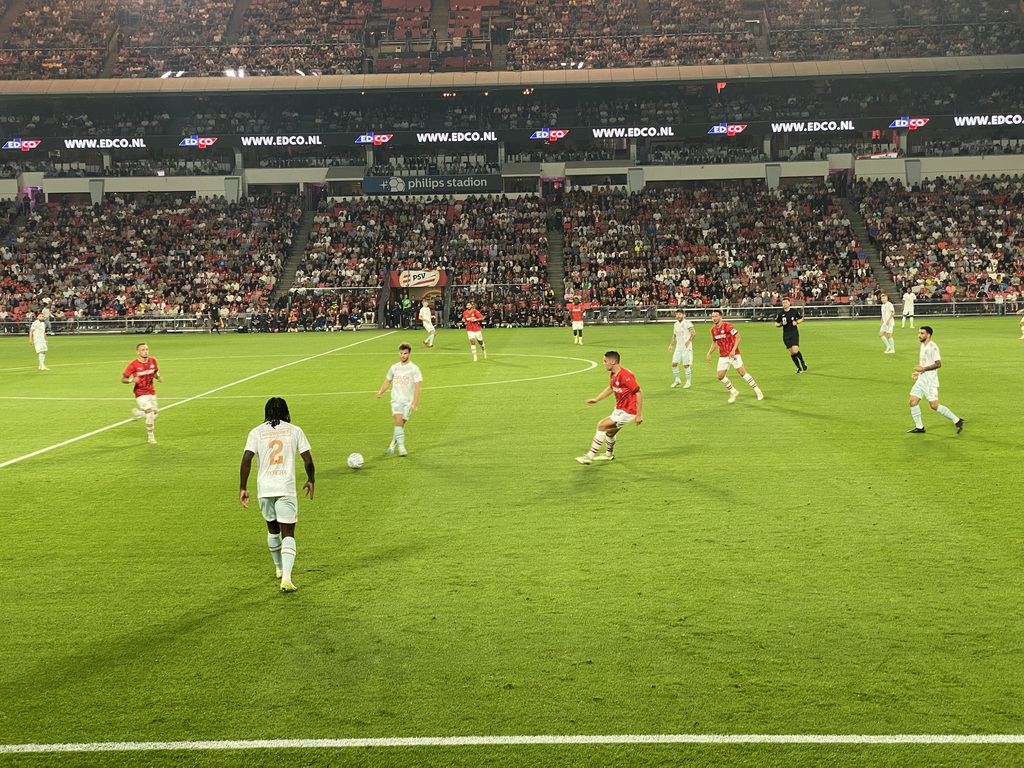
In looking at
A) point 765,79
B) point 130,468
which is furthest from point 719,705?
point 765,79

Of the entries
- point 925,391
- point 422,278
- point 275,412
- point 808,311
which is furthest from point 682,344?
point 422,278

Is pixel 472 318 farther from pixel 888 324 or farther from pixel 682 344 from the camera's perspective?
pixel 888 324

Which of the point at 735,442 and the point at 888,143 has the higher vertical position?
the point at 888,143

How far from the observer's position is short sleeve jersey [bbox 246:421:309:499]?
32.6 ft

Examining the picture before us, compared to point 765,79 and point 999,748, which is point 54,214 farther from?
point 999,748

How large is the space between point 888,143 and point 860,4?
43.9 feet

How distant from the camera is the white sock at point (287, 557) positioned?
390 inches

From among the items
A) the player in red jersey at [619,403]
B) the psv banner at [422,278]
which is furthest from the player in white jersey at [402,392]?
the psv banner at [422,278]

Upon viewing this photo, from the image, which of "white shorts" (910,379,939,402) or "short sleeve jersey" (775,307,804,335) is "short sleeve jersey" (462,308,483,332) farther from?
"white shorts" (910,379,939,402)

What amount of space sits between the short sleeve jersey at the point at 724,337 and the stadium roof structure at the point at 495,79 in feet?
169

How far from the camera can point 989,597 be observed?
364 inches

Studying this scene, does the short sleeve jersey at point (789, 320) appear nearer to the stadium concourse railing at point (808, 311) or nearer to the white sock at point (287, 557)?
the white sock at point (287, 557)

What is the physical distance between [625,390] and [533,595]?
6855 mm

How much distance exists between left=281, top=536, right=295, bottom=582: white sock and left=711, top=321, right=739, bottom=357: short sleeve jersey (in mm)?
14956
